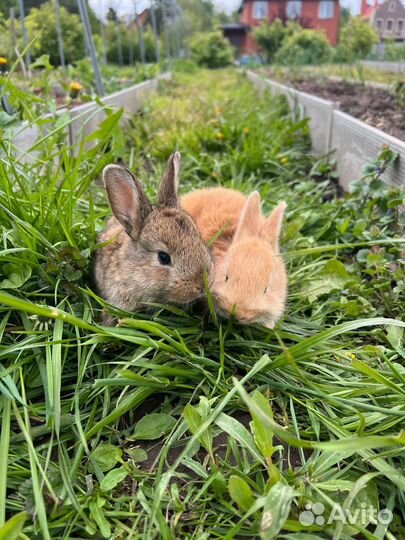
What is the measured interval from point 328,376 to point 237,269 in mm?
657

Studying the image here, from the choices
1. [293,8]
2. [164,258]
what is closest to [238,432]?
[164,258]

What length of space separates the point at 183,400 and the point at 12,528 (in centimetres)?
87

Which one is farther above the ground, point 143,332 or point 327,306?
point 143,332

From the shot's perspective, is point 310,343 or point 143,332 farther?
point 143,332

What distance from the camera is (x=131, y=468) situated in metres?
1.72

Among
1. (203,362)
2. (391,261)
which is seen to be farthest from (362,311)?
(203,362)

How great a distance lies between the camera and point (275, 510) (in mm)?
1380

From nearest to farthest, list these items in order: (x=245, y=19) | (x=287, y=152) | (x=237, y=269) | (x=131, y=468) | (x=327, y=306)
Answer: (x=131, y=468) → (x=237, y=269) → (x=327, y=306) → (x=287, y=152) → (x=245, y=19)

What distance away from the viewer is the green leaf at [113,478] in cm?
162

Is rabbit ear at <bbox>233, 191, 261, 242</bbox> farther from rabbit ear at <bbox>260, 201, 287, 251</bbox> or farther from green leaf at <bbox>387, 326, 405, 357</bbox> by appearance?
green leaf at <bbox>387, 326, 405, 357</bbox>

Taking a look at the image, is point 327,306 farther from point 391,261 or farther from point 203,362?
point 203,362

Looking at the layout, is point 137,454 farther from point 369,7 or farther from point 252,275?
point 369,7

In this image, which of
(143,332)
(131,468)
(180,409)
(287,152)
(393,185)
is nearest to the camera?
(131,468)

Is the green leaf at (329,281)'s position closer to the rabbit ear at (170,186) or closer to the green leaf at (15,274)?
the rabbit ear at (170,186)
